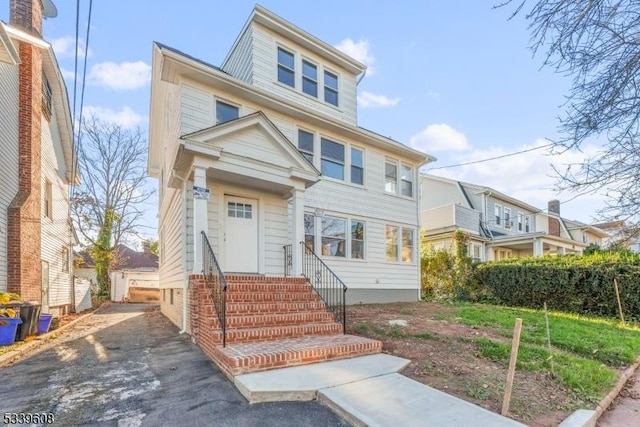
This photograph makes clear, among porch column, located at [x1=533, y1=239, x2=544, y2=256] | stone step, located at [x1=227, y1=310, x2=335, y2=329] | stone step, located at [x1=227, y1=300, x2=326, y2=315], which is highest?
porch column, located at [x1=533, y1=239, x2=544, y2=256]

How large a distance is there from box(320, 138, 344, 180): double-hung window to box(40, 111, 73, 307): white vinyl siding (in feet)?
26.6

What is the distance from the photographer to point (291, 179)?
8367 mm

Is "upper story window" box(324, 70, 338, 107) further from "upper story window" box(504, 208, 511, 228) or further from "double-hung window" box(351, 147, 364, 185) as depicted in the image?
→ "upper story window" box(504, 208, 511, 228)

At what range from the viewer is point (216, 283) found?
6.20m

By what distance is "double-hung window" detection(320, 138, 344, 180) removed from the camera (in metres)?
Result: 10.8

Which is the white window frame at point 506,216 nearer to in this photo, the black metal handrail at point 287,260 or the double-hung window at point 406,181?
the double-hung window at point 406,181

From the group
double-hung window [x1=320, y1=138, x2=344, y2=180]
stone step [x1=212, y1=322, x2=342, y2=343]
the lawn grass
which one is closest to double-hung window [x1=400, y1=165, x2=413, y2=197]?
double-hung window [x1=320, y1=138, x2=344, y2=180]

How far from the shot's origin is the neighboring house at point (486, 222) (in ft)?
59.0

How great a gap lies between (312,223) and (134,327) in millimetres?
5374

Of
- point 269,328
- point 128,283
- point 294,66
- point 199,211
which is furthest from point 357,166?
point 128,283

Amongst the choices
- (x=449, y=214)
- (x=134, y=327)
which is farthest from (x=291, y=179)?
(x=449, y=214)

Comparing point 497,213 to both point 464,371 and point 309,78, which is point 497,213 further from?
point 464,371

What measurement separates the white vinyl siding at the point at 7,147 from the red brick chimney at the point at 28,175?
0.15 meters

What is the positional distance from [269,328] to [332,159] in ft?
20.7
